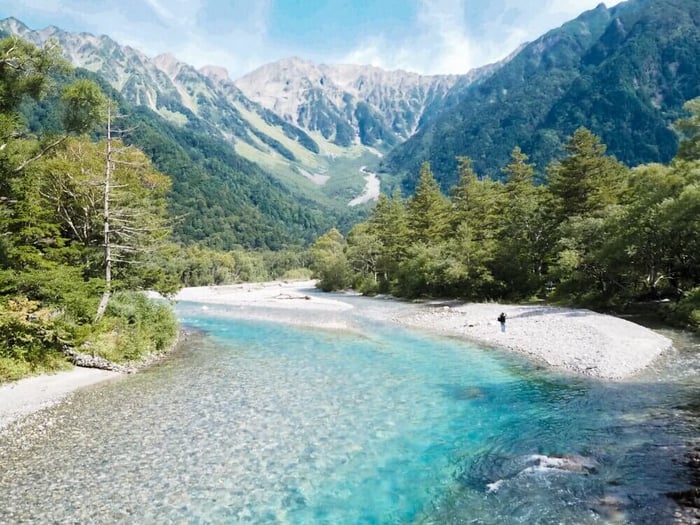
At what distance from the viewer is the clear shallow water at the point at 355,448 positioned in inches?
378

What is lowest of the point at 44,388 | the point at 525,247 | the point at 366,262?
the point at 44,388

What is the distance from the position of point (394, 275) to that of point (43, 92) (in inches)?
2142

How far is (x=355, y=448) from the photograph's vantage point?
13.1 metres

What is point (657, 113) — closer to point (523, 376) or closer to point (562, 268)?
point (562, 268)

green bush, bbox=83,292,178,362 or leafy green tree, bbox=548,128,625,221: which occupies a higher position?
Answer: leafy green tree, bbox=548,128,625,221

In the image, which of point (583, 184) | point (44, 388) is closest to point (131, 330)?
point (44, 388)

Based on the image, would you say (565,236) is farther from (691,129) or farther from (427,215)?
(427,215)

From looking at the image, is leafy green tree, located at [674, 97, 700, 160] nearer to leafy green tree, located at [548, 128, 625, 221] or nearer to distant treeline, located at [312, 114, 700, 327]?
distant treeline, located at [312, 114, 700, 327]

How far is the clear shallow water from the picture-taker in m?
9.60

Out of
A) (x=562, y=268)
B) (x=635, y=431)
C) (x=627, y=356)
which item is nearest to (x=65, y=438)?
(x=635, y=431)

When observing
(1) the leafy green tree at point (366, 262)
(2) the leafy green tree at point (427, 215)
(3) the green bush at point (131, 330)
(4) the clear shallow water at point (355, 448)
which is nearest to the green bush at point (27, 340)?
(3) the green bush at point (131, 330)

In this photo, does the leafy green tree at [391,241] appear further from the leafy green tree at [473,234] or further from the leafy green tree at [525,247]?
the leafy green tree at [525,247]

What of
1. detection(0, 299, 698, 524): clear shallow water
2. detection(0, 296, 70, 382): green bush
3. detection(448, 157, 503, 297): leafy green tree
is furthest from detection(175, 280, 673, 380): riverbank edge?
detection(0, 296, 70, 382): green bush

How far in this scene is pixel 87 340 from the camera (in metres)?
21.4
